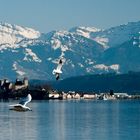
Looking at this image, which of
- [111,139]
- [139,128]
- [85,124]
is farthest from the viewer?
[85,124]

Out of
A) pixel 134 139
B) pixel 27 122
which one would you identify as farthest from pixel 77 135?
pixel 27 122

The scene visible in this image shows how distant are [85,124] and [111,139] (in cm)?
2534

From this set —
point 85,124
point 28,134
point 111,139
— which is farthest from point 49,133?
point 85,124

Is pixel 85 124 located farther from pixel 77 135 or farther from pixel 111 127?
pixel 77 135

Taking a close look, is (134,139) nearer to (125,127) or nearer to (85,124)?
(125,127)

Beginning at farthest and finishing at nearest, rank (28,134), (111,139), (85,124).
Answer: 1. (85,124)
2. (28,134)
3. (111,139)

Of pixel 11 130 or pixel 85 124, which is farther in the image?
pixel 85 124

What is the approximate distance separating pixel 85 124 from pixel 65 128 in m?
8.29

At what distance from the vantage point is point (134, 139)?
8262cm

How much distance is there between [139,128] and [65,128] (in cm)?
903

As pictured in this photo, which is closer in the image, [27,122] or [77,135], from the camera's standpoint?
[77,135]

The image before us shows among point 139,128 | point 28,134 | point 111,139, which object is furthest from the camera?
point 139,128

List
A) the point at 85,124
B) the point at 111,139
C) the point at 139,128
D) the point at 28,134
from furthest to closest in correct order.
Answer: the point at 85,124, the point at 139,128, the point at 28,134, the point at 111,139

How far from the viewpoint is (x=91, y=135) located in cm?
8594
